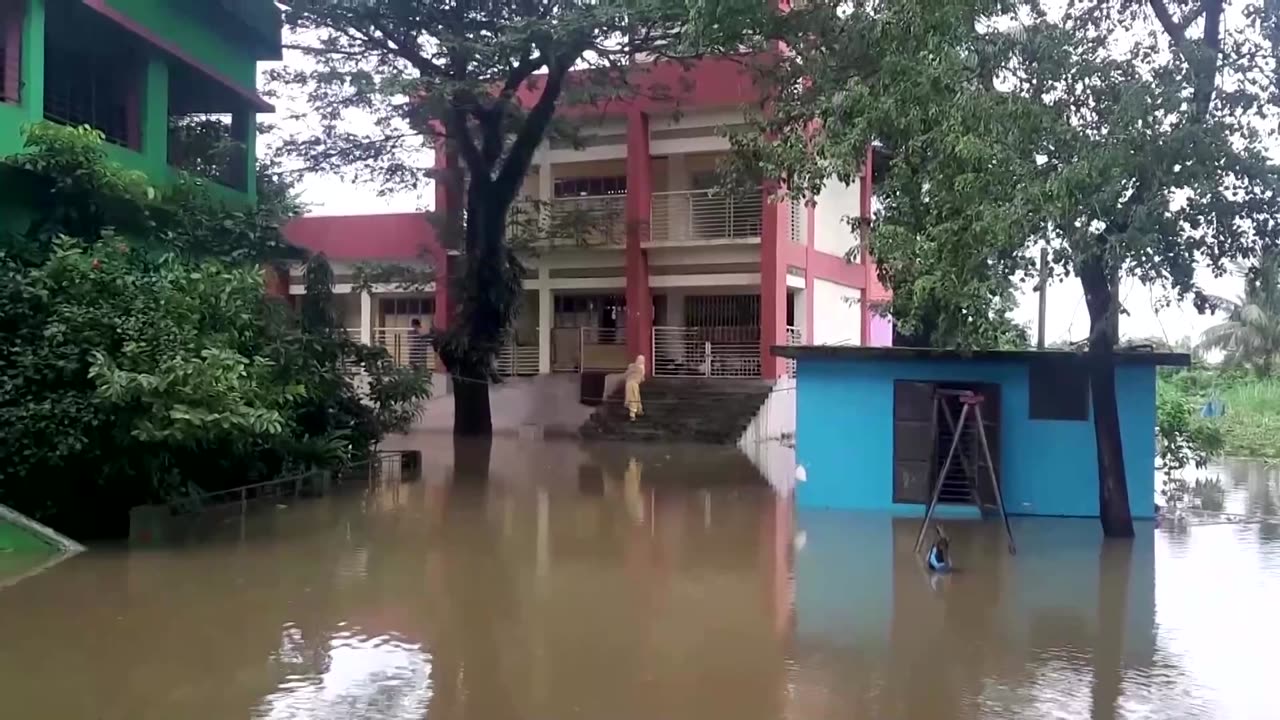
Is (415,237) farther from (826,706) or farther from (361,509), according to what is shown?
(826,706)

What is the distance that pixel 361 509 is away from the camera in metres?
11.3

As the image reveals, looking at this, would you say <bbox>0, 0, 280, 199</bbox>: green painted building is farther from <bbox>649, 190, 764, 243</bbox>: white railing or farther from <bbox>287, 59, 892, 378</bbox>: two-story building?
<bbox>649, 190, 764, 243</bbox>: white railing

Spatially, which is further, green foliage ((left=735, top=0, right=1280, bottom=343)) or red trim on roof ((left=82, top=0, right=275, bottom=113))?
red trim on roof ((left=82, top=0, right=275, bottom=113))

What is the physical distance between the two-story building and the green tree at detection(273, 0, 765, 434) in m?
1.45

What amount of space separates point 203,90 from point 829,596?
11.7m

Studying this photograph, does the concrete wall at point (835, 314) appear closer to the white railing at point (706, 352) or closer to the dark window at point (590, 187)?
the white railing at point (706, 352)

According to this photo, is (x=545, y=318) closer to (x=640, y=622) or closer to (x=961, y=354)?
(x=961, y=354)

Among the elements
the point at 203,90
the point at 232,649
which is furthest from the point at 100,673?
the point at 203,90

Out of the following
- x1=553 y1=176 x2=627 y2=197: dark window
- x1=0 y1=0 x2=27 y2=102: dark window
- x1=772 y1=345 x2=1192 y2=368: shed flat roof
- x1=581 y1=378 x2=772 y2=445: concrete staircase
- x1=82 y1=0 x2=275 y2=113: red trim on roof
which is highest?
x1=553 y1=176 x2=627 y2=197: dark window

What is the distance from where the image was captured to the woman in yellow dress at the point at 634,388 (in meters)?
20.3

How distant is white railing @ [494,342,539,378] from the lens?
23938 millimetres

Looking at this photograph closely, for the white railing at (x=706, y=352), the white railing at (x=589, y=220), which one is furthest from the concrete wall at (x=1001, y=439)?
the white railing at (x=589, y=220)

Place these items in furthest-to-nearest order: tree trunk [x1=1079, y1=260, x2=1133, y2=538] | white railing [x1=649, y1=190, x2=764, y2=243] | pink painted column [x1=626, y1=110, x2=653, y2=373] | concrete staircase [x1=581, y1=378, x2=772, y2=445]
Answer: pink painted column [x1=626, y1=110, x2=653, y2=373] < white railing [x1=649, y1=190, x2=764, y2=243] < concrete staircase [x1=581, y1=378, x2=772, y2=445] < tree trunk [x1=1079, y1=260, x2=1133, y2=538]

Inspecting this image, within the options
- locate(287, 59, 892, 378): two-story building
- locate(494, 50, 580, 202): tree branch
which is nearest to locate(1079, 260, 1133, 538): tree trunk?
locate(494, 50, 580, 202): tree branch
